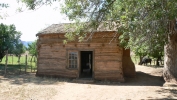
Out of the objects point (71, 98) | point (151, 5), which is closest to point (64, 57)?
point (71, 98)

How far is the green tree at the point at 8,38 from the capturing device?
2622 cm

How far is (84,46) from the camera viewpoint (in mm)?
14148

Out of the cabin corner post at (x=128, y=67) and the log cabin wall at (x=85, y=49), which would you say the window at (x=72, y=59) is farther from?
the cabin corner post at (x=128, y=67)

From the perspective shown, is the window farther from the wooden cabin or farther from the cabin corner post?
the cabin corner post

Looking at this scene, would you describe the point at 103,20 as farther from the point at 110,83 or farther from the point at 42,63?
the point at 42,63

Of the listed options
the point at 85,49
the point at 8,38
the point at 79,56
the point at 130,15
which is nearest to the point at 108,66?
the point at 85,49

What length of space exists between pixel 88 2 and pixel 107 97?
435 centimetres

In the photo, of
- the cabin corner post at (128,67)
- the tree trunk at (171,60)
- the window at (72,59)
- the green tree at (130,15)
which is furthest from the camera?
the cabin corner post at (128,67)

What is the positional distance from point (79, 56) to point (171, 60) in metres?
6.20

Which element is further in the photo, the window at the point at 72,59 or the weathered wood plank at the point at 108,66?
the window at the point at 72,59

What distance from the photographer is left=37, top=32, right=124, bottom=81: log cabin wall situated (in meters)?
13.3

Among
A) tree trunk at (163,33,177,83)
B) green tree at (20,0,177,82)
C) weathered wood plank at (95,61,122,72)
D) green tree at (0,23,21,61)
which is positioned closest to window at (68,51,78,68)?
weathered wood plank at (95,61,122,72)

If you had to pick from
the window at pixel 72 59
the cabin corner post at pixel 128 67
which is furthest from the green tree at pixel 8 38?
the cabin corner post at pixel 128 67

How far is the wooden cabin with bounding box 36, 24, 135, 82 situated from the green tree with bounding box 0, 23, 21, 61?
1234cm
